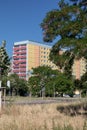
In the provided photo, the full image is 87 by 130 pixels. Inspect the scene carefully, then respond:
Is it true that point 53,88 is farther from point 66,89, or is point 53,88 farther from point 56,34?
point 56,34

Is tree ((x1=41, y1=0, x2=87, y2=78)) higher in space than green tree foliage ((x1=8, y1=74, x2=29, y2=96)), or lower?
lower

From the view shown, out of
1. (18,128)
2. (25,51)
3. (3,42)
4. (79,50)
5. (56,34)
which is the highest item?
(25,51)

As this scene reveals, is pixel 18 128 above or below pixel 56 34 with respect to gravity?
below

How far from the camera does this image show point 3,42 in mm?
42875

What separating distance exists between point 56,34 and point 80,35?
64.3 inches

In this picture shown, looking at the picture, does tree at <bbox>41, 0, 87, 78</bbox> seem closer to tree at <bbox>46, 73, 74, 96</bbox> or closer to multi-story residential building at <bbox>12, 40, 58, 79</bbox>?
tree at <bbox>46, 73, 74, 96</bbox>

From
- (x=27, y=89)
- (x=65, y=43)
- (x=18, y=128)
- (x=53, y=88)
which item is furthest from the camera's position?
(x=27, y=89)

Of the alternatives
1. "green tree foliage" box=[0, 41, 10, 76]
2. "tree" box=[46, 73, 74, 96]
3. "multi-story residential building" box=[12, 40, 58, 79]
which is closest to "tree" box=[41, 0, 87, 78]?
"green tree foliage" box=[0, 41, 10, 76]

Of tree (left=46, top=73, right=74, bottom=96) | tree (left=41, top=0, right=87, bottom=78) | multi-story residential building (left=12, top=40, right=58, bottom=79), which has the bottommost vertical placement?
tree (left=41, top=0, right=87, bottom=78)

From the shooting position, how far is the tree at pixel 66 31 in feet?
61.2

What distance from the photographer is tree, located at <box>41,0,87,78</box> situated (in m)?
18.6

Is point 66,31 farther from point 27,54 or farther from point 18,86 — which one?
point 27,54

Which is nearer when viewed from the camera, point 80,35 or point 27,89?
point 80,35

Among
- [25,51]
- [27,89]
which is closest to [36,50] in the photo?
[25,51]
